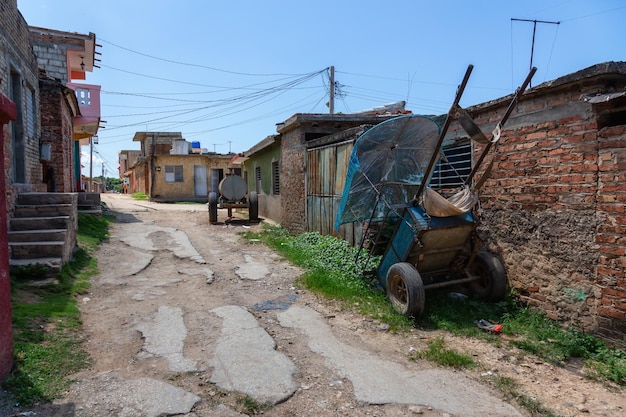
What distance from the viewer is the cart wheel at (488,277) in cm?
504

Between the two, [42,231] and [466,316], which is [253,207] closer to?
[42,231]

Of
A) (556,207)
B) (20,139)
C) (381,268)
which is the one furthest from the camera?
(20,139)

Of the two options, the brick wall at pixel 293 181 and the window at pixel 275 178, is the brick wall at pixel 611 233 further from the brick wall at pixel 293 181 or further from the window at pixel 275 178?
the window at pixel 275 178

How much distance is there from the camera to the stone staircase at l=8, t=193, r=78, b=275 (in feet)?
18.6

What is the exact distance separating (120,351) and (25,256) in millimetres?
3115

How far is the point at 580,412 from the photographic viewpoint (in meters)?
2.98

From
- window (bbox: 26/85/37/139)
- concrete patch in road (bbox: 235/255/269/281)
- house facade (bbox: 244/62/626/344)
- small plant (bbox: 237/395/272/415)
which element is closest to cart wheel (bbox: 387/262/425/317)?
house facade (bbox: 244/62/626/344)

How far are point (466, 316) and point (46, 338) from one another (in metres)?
4.57

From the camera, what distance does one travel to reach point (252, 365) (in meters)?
3.54

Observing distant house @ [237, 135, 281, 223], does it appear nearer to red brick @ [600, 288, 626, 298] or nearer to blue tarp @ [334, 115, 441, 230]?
blue tarp @ [334, 115, 441, 230]

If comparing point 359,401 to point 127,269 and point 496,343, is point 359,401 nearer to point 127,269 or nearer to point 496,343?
point 496,343

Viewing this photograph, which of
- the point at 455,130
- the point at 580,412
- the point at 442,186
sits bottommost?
the point at 580,412

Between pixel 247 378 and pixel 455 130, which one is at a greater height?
pixel 455 130

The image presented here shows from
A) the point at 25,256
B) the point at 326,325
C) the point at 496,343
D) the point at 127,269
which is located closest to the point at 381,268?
the point at 326,325
